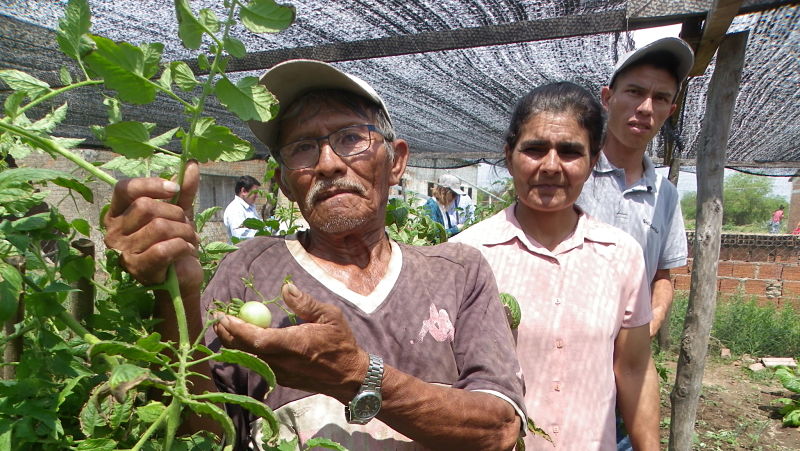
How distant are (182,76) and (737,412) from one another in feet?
21.4

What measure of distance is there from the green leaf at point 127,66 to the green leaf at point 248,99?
3.9 inches

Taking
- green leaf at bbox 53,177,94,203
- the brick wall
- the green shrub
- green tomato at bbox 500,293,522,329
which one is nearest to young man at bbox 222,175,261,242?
green tomato at bbox 500,293,522,329

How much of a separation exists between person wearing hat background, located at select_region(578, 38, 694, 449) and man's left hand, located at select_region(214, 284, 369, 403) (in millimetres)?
1539

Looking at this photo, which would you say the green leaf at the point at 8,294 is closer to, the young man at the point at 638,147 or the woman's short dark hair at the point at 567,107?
the woman's short dark hair at the point at 567,107

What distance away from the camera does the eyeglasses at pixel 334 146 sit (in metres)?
1.42

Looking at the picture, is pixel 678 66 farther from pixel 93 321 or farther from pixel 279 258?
pixel 93 321

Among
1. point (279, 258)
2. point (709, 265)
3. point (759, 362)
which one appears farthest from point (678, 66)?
point (759, 362)

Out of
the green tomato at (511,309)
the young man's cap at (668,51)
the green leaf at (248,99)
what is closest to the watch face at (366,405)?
the green leaf at (248,99)

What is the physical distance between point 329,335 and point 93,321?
0.43 metres

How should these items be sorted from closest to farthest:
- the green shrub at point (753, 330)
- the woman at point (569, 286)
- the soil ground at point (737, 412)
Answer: the woman at point (569, 286), the soil ground at point (737, 412), the green shrub at point (753, 330)

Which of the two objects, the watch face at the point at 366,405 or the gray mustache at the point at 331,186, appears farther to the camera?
the gray mustache at the point at 331,186

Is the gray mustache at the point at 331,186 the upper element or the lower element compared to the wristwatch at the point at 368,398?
upper

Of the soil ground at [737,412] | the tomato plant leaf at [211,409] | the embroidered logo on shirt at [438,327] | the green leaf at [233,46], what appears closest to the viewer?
the tomato plant leaf at [211,409]

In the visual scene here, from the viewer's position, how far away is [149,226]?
2.94 ft
